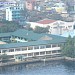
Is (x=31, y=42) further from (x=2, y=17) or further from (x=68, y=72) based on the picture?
(x=2, y=17)

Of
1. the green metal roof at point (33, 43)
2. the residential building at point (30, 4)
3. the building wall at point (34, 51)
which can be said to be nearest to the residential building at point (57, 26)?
the green metal roof at point (33, 43)

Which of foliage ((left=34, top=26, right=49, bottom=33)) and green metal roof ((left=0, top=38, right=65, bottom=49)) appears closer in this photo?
green metal roof ((left=0, top=38, right=65, bottom=49))

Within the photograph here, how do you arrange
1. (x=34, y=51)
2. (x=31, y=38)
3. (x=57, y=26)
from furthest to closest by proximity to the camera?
(x=57, y=26) < (x=31, y=38) < (x=34, y=51)

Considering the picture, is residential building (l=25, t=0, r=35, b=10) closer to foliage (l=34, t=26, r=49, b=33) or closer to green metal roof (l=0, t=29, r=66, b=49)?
foliage (l=34, t=26, r=49, b=33)

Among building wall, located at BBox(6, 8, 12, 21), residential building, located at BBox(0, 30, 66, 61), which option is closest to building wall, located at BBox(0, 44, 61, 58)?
residential building, located at BBox(0, 30, 66, 61)

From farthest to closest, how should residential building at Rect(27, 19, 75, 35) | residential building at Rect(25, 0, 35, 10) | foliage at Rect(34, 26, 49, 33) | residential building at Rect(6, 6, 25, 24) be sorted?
residential building at Rect(25, 0, 35, 10)
residential building at Rect(6, 6, 25, 24)
residential building at Rect(27, 19, 75, 35)
foliage at Rect(34, 26, 49, 33)

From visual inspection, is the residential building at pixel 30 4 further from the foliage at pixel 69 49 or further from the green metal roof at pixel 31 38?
the foliage at pixel 69 49

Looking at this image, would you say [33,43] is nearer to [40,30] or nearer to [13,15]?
[40,30]

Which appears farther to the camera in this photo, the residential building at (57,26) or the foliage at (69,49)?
the residential building at (57,26)

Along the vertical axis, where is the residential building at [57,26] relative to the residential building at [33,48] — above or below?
above

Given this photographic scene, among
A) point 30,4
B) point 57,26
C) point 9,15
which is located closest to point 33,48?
point 57,26

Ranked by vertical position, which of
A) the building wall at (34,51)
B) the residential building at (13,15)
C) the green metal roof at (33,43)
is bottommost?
the building wall at (34,51)

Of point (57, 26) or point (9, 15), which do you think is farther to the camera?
point (9, 15)

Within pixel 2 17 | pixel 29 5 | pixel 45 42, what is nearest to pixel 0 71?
pixel 45 42
